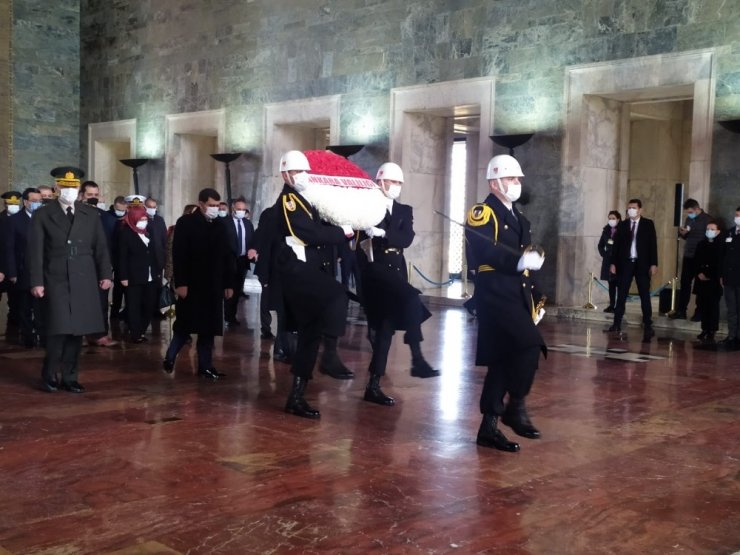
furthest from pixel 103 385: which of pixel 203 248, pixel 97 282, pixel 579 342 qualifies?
pixel 579 342

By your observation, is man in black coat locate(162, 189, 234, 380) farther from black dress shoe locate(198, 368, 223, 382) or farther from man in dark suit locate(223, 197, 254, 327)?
man in dark suit locate(223, 197, 254, 327)

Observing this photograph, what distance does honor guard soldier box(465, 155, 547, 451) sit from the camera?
5527mm

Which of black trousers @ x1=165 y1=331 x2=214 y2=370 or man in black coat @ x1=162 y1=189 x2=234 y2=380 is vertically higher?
man in black coat @ x1=162 y1=189 x2=234 y2=380

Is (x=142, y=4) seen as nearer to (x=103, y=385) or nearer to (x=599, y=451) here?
(x=103, y=385)

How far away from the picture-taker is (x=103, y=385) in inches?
298

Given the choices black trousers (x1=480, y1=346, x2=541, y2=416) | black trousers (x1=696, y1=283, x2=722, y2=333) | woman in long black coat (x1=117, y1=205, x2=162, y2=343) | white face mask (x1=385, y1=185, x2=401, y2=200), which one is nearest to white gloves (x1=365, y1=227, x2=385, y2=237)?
white face mask (x1=385, y1=185, x2=401, y2=200)

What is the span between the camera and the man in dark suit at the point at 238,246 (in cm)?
1205

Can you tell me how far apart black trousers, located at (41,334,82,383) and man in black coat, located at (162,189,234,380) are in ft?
3.21

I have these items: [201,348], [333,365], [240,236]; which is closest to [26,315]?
[201,348]

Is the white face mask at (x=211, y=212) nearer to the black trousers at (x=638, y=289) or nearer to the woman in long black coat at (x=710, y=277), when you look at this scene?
the black trousers at (x=638, y=289)

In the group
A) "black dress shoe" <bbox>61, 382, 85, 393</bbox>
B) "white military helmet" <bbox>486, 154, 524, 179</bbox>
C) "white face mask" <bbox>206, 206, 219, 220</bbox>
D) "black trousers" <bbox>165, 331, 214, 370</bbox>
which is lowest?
"black dress shoe" <bbox>61, 382, 85, 393</bbox>

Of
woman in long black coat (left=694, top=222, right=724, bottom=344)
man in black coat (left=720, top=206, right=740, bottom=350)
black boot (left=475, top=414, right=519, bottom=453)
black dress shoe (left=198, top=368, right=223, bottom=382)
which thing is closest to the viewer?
black boot (left=475, top=414, right=519, bottom=453)

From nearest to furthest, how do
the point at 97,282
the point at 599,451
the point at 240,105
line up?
1. the point at 599,451
2. the point at 97,282
3. the point at 240,105

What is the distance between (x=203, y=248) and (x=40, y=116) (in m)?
17.5
